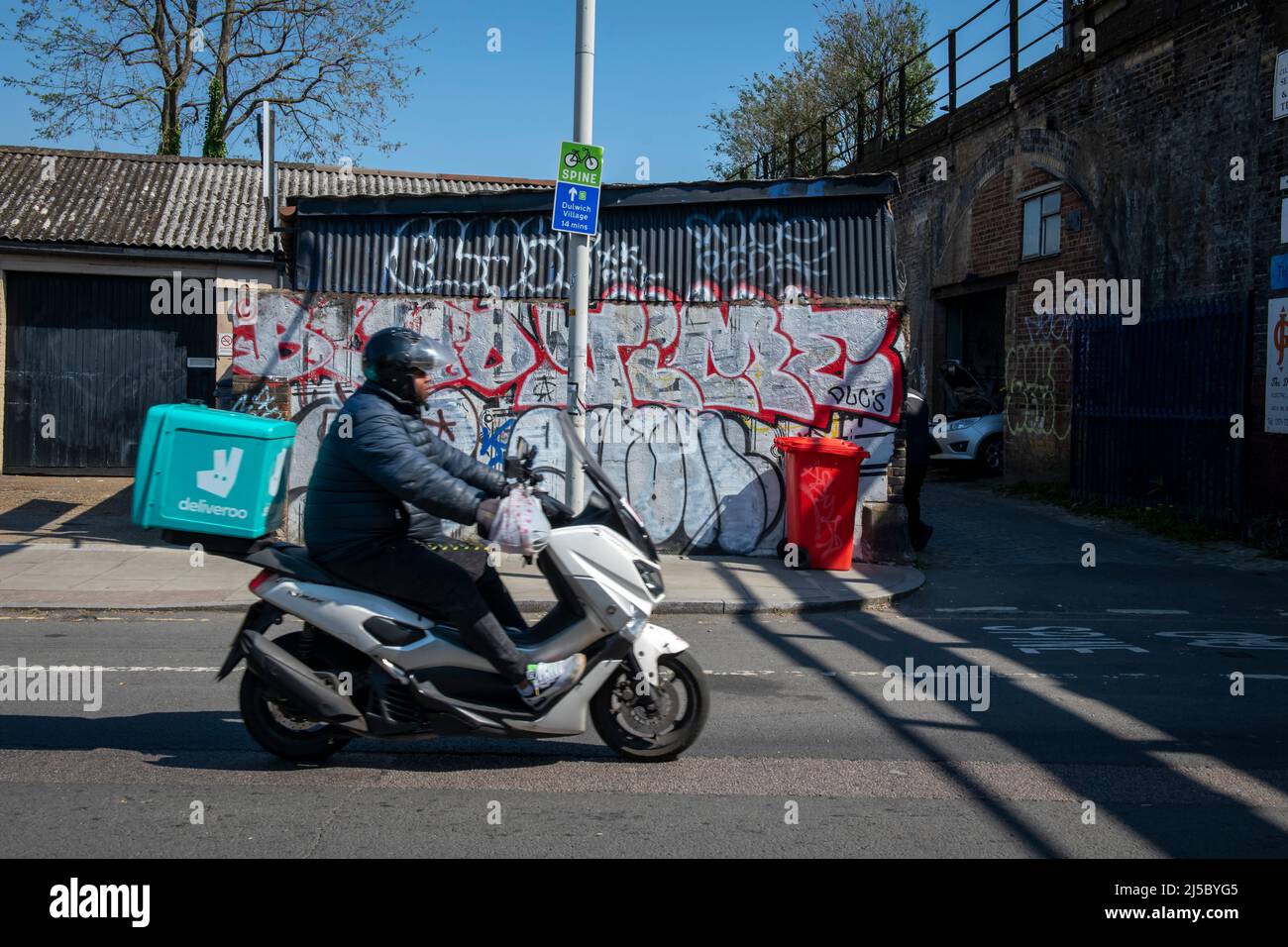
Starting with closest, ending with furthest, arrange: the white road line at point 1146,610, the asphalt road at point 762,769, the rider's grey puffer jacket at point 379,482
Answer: the asphalt road at point 762,769 < the rider's grey puffer jacket at point 379,482 < the white road line at point 1146,610

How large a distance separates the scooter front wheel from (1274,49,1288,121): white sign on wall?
11.0 m

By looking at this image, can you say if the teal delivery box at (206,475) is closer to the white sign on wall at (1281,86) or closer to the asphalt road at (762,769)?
the asphalt road at (762,769)

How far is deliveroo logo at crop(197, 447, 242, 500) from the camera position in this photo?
4.94 m

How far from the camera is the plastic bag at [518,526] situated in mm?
4410

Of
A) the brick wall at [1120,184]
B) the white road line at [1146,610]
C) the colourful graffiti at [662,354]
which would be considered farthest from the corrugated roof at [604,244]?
the brick wall at [1120,184]

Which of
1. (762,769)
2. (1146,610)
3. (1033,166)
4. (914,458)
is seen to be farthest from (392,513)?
(1033,166)

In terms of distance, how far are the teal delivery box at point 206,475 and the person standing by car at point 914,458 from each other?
7.98m

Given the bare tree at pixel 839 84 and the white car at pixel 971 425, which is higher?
the bare tree at pixel 839 84

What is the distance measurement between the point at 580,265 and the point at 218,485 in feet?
18.7

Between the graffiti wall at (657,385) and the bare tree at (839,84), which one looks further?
the bare tree at (839,84)

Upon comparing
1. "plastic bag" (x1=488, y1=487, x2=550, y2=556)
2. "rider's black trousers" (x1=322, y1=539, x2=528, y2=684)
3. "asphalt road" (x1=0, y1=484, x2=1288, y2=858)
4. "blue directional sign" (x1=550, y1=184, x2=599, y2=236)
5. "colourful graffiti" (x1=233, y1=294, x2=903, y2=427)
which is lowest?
"asphalt road" (x1=0, y1=484, x2=1288, y2=858)

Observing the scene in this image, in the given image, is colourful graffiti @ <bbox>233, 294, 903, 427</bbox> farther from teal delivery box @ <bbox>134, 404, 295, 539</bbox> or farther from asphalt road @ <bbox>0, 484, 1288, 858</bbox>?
teal delivery box @ <bbox>134, 404, 295, 539</bbox>

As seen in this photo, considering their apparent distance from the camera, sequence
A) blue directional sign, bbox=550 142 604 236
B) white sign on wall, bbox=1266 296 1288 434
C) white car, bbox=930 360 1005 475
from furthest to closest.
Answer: white car, bbox=930 360 1005 475, white sign on wall, bbox=1266 296 1288 434, blue directional sign, bbox=550 142 604 236

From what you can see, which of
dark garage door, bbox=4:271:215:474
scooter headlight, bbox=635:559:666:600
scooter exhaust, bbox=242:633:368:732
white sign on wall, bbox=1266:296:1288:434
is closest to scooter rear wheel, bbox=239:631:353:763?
scooter exhaust, bbox=242:633:368:732
